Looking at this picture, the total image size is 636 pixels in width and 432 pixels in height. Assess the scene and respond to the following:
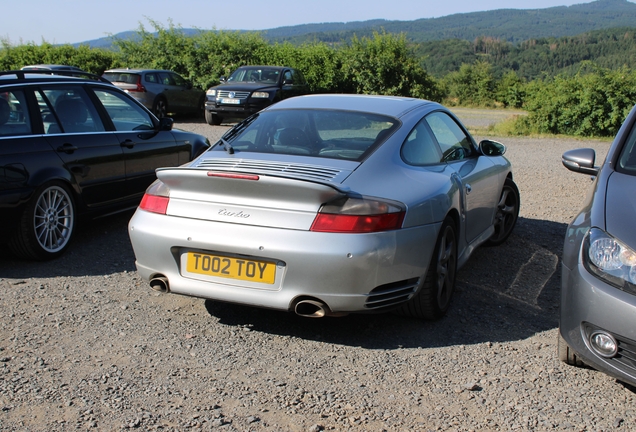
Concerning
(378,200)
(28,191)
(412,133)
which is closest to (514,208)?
(412,133)

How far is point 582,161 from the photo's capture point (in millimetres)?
4871

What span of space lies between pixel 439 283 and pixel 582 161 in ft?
4.85

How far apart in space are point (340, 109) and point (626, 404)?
8.80 feet

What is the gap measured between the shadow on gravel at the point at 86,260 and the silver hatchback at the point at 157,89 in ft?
41.0

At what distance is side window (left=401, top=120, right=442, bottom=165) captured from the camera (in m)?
4.51

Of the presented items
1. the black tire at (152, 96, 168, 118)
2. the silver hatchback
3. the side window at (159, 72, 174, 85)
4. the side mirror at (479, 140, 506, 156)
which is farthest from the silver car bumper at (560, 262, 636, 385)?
the side window at (159, 72, 174, 85)

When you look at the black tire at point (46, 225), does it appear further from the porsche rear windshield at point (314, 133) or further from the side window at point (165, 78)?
the side window at point (165, 78)

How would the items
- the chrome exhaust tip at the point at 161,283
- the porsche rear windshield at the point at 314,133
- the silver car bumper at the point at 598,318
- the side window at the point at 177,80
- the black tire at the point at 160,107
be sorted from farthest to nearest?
1. the side window at the point at 177,80
2. the black tire at the point at 160,107
3. the porsche rear windshield at the point at 314,133
4. the chrome exhaust tip at the point at 161,283
5. the silver car bumper at the point at 598,318

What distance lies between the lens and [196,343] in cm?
400

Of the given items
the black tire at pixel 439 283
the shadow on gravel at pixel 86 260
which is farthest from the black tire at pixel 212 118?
the black tire at pixel 439 283

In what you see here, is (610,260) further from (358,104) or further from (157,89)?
(157,89)

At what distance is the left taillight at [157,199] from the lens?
4.11m

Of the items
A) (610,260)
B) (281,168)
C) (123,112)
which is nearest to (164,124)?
(123,112)

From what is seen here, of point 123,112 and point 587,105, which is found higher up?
point 123,112
